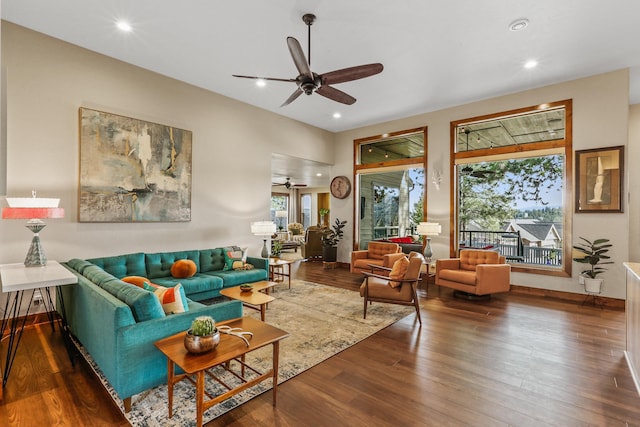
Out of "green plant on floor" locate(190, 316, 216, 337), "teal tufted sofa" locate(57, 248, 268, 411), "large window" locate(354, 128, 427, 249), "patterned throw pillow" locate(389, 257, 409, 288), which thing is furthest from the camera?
"large window" locate(354, 128, 427, 249)

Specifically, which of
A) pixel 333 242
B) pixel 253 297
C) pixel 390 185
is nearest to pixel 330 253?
pixel 333 242

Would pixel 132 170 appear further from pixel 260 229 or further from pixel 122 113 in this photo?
pixel 260 229

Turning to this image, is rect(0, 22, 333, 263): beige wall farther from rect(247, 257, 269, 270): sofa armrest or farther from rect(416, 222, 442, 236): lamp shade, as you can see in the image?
rect(416, 222, 442, 236): lamp shade

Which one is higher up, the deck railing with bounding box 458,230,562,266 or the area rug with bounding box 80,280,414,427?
the deck railing with bounding box 458,230,562,266

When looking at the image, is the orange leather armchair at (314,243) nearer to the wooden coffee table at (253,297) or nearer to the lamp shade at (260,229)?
the lamp shade at (260,229)

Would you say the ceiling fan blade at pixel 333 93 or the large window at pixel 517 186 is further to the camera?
the large window at pixel 517 186

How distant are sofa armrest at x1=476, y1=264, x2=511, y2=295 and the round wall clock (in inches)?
153

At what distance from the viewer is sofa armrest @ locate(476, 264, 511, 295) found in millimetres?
4660

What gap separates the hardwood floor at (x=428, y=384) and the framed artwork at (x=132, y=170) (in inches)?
67.7

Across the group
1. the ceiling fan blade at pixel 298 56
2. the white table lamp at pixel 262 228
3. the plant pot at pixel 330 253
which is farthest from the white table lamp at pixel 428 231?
the ceiling fan blade at pixel 298 56

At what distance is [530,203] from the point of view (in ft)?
18.1

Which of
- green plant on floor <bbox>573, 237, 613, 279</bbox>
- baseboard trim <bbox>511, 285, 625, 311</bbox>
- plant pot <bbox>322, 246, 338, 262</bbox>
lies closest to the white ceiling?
green plant on floor <bbox>573, 237, 613, 279</bbox>

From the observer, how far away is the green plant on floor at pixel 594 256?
4.49 meters

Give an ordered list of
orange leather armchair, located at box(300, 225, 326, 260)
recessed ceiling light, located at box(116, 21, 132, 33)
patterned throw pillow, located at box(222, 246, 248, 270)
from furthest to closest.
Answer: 1. orange leather armchair, located at box(300, 225, 326, 260)
2. patterned throw pillow, located at box(222, 246, 248, 270)
3. recessed ceiling light, located at box(116, 21, 132, 33)
